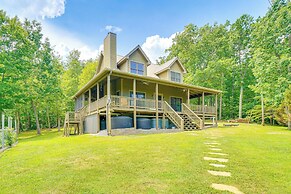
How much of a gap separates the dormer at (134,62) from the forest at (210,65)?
10456mm

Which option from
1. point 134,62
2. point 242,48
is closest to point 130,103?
point 134,62

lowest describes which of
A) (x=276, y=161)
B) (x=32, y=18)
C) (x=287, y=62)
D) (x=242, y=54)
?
(x=276, y=161)

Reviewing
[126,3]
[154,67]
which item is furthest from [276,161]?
[154,67]

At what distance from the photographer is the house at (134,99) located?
45.9 feet

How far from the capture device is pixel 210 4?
16453mm

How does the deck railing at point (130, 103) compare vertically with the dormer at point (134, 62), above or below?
below

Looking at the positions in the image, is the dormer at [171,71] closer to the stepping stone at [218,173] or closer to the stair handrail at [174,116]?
the stair handrail at [174,116]

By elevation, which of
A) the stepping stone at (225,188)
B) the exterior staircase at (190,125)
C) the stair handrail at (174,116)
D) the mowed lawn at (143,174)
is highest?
the stair handrail at (174,116)

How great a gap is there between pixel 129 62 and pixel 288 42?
538 inches

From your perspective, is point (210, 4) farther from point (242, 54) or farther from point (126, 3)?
point (242, 54)

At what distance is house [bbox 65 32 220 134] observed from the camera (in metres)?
14.0

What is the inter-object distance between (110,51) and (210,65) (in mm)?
19050

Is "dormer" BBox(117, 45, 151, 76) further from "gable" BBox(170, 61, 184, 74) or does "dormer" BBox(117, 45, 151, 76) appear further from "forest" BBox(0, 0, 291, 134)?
"forest" BBox(0, 0, 291, 134)

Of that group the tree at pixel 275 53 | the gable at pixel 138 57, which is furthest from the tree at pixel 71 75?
the tree at pixel 275 53
